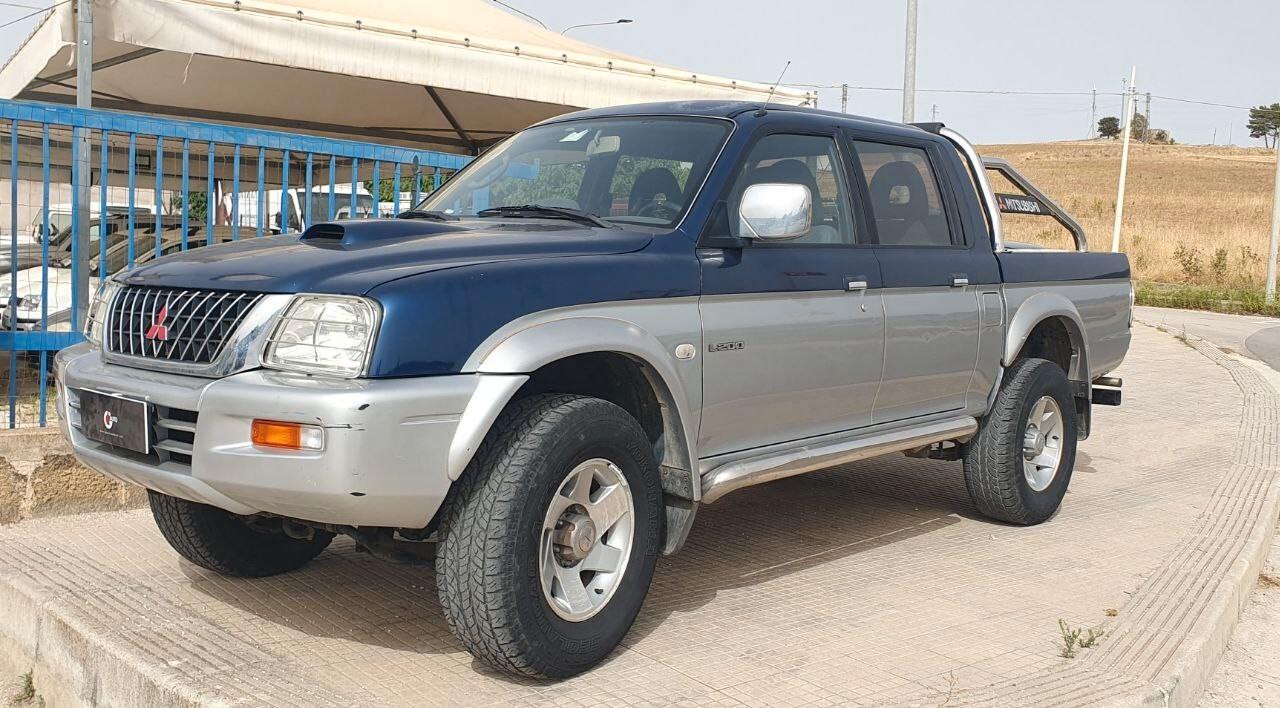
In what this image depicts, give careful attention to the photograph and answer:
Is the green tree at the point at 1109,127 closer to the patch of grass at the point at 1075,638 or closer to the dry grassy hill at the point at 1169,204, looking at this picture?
the dry grassy hill at the point at 1169,204

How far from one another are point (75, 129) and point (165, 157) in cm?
137

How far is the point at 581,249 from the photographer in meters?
3.81

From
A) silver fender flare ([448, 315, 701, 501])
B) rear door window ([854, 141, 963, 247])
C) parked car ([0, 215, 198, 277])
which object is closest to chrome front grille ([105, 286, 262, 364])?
silver fender flare ([448, 315, 701, 501])

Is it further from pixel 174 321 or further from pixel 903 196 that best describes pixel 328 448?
pixel 903 196

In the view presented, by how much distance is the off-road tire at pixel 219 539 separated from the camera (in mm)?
4371

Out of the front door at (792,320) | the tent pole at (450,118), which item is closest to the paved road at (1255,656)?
the front door at (792,320)

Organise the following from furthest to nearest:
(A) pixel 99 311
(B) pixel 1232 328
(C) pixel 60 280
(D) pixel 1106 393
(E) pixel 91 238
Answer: (B) pixel 1232 328 < (E) pixel 91 238 < (D) pixel 1106 393 < (C) pixel 60 280 < (A) pixel 99 311

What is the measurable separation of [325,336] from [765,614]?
6.47 feet

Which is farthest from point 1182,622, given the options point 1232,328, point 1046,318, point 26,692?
point 1232,328

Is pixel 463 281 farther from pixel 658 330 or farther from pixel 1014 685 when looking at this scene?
pixel 1014 685

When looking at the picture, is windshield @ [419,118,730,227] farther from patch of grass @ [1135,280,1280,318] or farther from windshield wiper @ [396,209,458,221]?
patch of grass @ [1135,280,1280,318]

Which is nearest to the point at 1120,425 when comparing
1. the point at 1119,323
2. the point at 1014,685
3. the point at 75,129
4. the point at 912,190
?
the point at 1119,323

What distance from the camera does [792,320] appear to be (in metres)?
4.39

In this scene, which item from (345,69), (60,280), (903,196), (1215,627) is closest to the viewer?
(1215,627)
